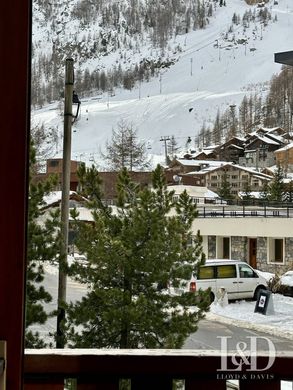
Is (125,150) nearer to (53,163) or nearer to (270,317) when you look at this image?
(53,163)

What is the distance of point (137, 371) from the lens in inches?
29.7

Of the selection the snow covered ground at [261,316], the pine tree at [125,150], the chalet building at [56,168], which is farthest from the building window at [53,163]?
the snow covered ground at [261,316]

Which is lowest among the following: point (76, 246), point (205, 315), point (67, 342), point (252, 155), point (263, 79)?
point (67, 342)

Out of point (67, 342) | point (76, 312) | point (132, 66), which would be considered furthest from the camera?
point (76, 312)

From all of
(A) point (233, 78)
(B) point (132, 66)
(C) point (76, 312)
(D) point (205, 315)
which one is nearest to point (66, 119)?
(B) point (132, 66)

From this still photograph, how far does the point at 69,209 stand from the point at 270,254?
583 millimetres

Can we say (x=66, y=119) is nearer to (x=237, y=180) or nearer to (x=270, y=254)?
(x=237, y=180)

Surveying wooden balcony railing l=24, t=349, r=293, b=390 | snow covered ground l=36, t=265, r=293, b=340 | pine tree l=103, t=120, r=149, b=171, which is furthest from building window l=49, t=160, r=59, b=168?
snow covered ground l=36, t=265, r=293, b=340

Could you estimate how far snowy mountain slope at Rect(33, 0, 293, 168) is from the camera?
933mm

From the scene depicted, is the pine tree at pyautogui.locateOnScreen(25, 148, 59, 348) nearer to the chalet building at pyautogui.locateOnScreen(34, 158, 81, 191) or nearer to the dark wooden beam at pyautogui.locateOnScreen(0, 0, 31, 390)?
the chalet building at pyautogui.locateOnScreen(34, 158, 81, 191)

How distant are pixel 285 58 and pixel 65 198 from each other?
666 millimetres

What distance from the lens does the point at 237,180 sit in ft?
3.27

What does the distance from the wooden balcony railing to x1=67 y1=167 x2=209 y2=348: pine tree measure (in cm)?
61

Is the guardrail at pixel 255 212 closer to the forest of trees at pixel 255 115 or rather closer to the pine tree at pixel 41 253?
the forest of trees at pixel 255 115
